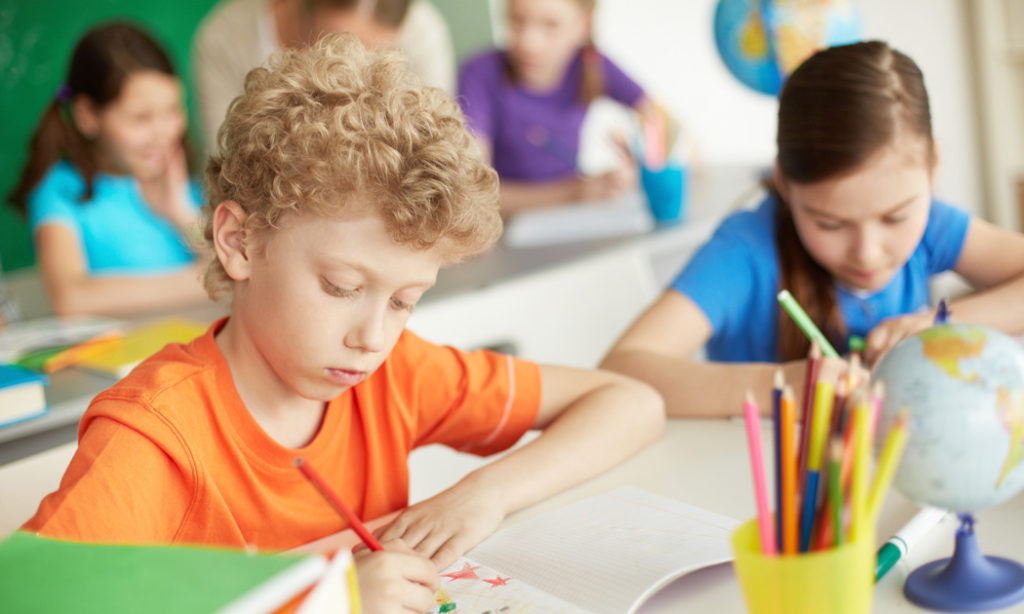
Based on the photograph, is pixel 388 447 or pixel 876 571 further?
pixel 388 447

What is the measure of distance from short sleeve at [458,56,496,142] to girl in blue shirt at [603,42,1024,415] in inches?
55.3

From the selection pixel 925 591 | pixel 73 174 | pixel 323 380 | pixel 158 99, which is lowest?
pixel 925 591

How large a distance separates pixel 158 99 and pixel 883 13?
3.02 m

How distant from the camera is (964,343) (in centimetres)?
61

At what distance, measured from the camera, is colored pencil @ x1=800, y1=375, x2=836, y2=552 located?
49cm

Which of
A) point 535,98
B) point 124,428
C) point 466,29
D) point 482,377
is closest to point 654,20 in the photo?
point 466,29

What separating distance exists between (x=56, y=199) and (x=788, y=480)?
1925 millimetres

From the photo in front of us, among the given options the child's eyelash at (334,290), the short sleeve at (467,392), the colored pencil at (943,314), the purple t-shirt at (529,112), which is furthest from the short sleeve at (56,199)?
the colored pencil at (943,314)

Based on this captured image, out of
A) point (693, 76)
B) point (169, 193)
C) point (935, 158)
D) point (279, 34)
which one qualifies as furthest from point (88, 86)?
point (693, 76)

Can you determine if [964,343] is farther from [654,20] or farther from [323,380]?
[654,20]

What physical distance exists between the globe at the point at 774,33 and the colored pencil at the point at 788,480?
1182mm

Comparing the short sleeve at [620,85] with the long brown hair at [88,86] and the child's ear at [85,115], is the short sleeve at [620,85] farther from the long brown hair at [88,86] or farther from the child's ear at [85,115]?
the child's ear at [85,115]

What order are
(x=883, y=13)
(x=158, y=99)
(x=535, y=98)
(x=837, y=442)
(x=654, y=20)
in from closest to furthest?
(x=837, y=442) < (x=158, y=99) < (x=535, y=98) < (x=883, y=13) < (x=654, y=20)

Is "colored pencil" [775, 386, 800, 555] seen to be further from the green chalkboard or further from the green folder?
the green chalkboard
